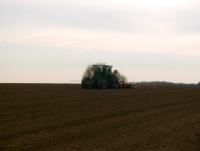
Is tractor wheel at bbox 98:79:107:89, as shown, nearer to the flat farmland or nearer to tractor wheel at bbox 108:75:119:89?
tractor wheel at bbox 108:75:119:89

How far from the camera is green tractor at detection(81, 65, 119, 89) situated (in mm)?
33469

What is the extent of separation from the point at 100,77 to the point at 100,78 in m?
0.16

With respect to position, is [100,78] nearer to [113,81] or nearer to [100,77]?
[100,77]

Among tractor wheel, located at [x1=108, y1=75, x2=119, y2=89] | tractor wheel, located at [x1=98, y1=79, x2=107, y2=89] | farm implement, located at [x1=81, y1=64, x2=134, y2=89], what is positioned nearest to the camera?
tractor wheel, located at [x1=98, y1=79, x2=107, y2=89]

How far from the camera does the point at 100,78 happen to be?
34062 mm

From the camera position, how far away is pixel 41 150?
7582mm

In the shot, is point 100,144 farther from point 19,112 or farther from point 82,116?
point 19,112

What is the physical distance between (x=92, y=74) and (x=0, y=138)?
84.9ft

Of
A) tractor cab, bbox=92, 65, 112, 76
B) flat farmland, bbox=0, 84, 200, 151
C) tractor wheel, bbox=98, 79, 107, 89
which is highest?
tractor cab, bbox=92, 65, 112, 76

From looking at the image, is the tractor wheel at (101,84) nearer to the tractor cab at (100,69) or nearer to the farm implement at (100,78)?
the farm implement at (100,78)

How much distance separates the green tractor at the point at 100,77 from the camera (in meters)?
33.5

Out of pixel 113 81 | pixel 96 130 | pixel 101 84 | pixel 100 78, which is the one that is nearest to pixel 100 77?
pixel 100 78

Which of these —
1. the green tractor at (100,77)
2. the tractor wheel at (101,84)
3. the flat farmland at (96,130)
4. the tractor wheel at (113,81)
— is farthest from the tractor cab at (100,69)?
the flat farmland at (96,130)

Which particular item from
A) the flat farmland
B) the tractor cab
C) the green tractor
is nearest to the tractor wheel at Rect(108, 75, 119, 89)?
the green tractor
